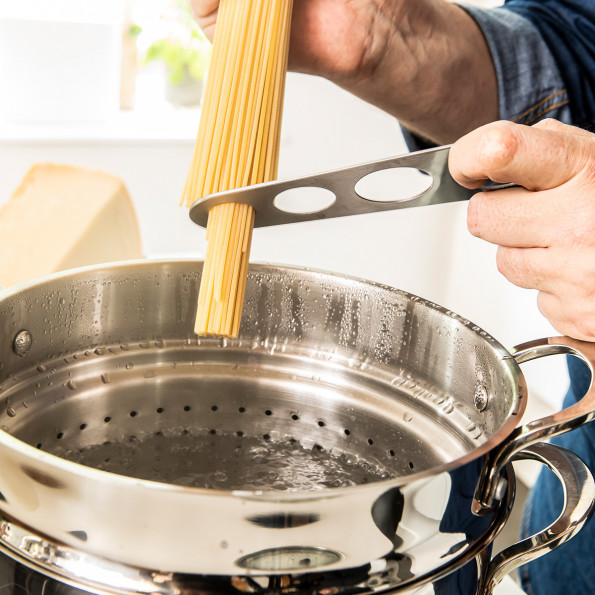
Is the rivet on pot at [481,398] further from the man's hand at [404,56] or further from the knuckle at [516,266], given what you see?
the man's hand at [404,56]

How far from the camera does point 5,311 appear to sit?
17.0 inches

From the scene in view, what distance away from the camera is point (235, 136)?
1.55 feet

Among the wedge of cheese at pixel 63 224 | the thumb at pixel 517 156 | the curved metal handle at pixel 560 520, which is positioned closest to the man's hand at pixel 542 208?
the thumb at pixel 517 156

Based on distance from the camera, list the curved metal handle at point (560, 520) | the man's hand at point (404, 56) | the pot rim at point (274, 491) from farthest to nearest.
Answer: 1. the man's hand at point (404, 56)
2. the curved metal handle at point (560, 520)
3. the pot rim at point (274, 491)

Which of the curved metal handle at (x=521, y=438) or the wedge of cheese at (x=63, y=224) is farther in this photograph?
the wedge of cheese at (x=63, y=224)

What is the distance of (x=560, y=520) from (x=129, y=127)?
170cm

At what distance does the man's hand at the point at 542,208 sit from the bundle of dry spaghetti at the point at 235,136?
0.44 feet

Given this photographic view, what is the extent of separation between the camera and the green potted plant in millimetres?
1874

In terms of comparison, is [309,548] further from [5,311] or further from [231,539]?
[5,311]

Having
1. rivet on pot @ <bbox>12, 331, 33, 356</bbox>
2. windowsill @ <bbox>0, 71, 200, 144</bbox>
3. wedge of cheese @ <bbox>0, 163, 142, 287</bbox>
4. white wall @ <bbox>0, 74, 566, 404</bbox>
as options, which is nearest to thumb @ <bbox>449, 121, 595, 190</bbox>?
rivet on pot @ <bbox>12, 331, 33, 356</bbox>

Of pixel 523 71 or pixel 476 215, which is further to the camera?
pixel 523 71

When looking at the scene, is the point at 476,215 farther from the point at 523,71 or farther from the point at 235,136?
the point at 523,71

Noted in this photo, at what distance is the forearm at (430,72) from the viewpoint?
2.28 ft

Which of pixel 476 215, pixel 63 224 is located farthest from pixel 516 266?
pixel 63 224
